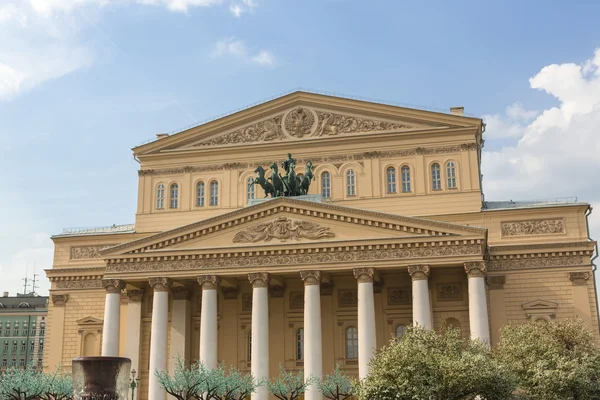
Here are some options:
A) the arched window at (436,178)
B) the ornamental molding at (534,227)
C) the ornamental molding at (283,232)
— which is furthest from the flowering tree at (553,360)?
the arched window at (436,178)

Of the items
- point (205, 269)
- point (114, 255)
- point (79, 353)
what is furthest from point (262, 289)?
point (79, 353)

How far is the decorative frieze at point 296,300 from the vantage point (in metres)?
47.1

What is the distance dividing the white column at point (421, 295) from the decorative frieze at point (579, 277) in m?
9.15

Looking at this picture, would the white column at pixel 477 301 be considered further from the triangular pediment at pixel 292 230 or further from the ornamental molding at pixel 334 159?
the ornamental molding at pixel 334 159

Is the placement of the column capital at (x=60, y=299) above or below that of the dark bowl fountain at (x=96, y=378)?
above

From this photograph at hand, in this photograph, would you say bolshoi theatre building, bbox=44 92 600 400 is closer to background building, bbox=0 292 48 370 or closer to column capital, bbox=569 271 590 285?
column capital, bbox=569 271 590 285

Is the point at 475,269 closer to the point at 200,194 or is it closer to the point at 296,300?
the point at 296,300

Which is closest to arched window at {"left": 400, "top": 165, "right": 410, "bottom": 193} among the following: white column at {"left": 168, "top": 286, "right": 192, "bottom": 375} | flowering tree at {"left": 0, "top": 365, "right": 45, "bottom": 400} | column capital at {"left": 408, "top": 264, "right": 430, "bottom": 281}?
column capital at {"left": 408, "top": 264, "right": 430, "bottom": 281}

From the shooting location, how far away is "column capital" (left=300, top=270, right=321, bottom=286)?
4244 centimetres

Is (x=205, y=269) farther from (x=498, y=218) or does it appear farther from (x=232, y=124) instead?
(x=498, y=218)

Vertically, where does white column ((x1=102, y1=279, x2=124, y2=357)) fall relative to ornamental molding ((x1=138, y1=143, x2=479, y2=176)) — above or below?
below

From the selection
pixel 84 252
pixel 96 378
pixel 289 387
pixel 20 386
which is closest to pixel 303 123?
pixel 84 252

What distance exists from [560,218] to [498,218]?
136 inches

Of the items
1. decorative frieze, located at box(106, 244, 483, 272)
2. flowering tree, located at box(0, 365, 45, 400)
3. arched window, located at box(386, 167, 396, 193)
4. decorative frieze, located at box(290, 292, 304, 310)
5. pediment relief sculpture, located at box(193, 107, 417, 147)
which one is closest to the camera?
flowering tree, located at box(0, 365, 45, 400)
